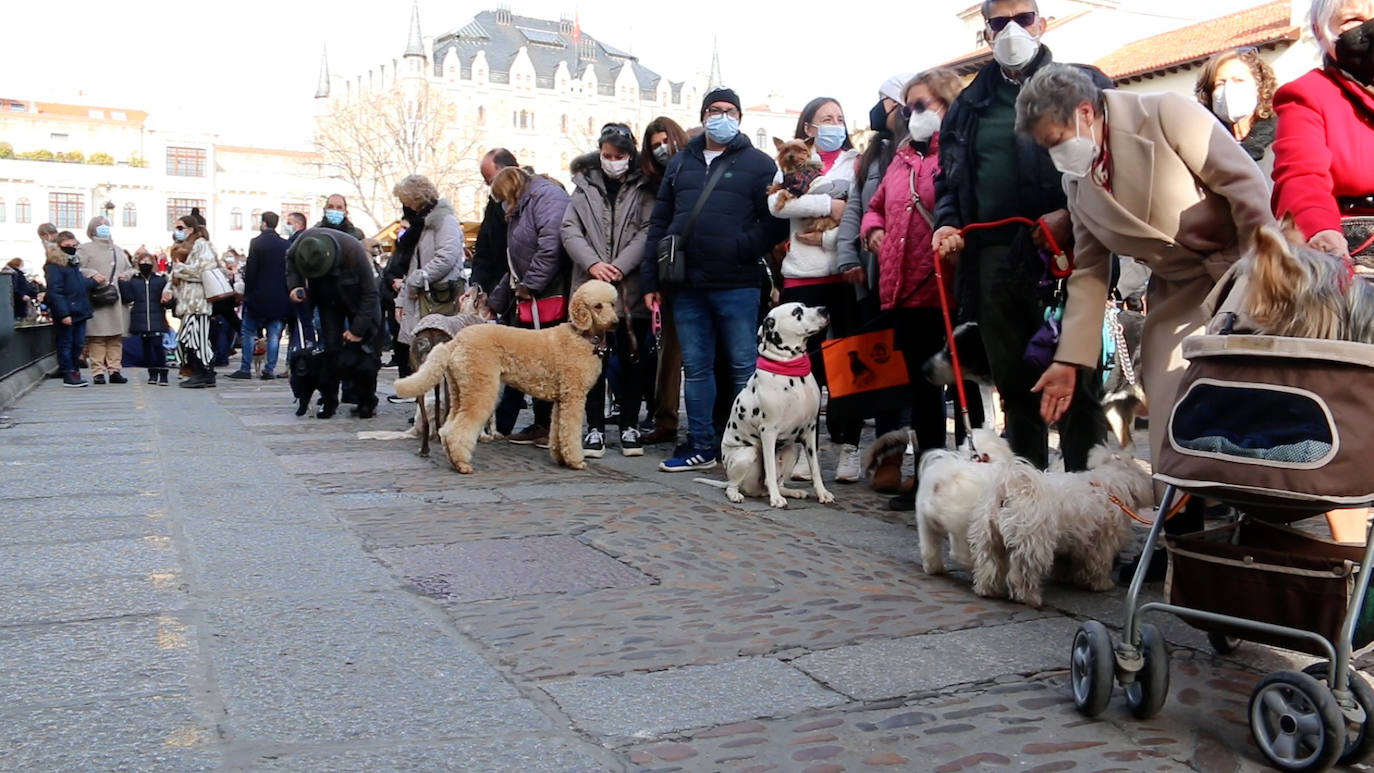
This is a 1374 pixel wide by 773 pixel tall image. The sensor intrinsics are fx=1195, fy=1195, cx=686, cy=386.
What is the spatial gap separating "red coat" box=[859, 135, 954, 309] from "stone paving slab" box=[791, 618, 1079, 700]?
2428mm

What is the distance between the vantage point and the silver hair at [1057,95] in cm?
397

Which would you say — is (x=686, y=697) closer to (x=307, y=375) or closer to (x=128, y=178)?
(x=307, y=375)

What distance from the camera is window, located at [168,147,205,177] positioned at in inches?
3802

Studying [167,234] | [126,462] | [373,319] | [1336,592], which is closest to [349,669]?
[1336,592]

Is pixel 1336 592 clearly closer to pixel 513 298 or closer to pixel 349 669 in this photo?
pixel 349 669

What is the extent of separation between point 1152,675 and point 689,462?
14.9 feet

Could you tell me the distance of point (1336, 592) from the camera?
2795 mm

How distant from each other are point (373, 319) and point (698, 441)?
4461mm

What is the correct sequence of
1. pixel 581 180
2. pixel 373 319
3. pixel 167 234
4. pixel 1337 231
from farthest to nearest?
pixel 167 234 → pixel 373 319 → pixel 581 180 → pixel 1337 231

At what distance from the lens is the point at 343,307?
Result: 35.3 feet

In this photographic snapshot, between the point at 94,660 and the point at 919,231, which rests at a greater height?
the point at 919,231

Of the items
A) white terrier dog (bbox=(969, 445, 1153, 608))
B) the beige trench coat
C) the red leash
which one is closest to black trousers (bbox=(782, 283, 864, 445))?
the red leash

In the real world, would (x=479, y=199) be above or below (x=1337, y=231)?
above

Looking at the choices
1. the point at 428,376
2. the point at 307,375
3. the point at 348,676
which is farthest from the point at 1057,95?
the point at 307,375
